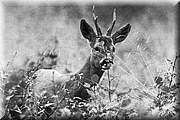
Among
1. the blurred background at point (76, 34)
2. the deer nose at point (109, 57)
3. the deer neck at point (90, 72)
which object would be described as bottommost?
the deer neck at point (90, 72)

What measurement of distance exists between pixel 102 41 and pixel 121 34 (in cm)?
14

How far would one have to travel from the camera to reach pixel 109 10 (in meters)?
2.23

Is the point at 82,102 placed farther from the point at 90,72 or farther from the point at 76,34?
the point at 76,34

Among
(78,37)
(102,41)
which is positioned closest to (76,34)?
(78,37)

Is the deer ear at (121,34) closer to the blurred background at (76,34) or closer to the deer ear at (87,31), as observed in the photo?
the blurred background at (76,34)

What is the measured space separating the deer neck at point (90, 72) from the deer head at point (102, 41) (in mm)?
23

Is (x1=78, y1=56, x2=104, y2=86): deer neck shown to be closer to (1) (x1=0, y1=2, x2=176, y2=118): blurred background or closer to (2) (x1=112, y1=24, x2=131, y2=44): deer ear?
(1) (x1=0, y1=2, x2=176, y2=118): blurred background

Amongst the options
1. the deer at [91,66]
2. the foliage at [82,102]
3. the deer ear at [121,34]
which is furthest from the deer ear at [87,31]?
the foliage at [82,102]

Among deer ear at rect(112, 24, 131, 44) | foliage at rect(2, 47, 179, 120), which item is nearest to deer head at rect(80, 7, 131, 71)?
deer ear at rect(112, 24, 131, 44)

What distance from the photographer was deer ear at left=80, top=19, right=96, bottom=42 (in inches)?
85.4

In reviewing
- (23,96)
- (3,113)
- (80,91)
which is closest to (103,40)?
(80,91)

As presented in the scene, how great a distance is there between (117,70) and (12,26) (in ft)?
2.52

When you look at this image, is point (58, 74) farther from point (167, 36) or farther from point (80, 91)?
point (167, 36)

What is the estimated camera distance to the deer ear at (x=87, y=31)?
7.11 ft
